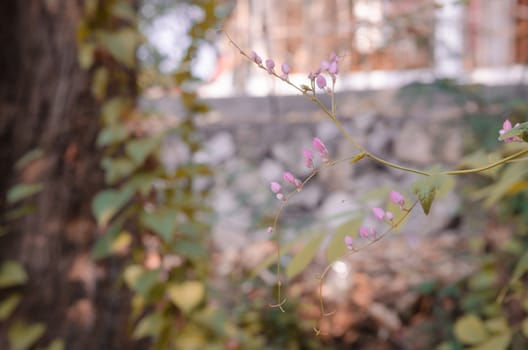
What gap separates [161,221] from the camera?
121 cm

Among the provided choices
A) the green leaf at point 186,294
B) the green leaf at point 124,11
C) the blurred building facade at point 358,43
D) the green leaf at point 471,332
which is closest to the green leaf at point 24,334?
the green leaf at point 186,294

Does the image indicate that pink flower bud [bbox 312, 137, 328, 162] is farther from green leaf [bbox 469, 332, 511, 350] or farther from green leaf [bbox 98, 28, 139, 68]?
green leaf [bbox 98, 28, 139, 68]

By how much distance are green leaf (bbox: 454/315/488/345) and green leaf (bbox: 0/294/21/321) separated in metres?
0.93

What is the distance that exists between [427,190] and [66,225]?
113 centimetres

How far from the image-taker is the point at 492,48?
411cm

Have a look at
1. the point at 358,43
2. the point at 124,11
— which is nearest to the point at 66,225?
the point at 124,11

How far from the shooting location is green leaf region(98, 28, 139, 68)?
1.29m

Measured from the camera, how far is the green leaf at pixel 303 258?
0.65m

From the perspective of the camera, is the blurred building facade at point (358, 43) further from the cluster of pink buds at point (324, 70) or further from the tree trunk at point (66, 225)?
the cluster of pink buds at point (324, 70)

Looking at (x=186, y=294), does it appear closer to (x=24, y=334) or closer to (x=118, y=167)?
(x=118, y=167)

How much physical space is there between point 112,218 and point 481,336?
2.69 ft

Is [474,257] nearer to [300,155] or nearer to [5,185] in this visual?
[5,185]

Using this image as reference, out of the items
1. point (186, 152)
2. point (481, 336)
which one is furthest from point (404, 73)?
point (481, 336)

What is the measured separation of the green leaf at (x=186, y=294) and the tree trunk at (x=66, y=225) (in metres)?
0.16
